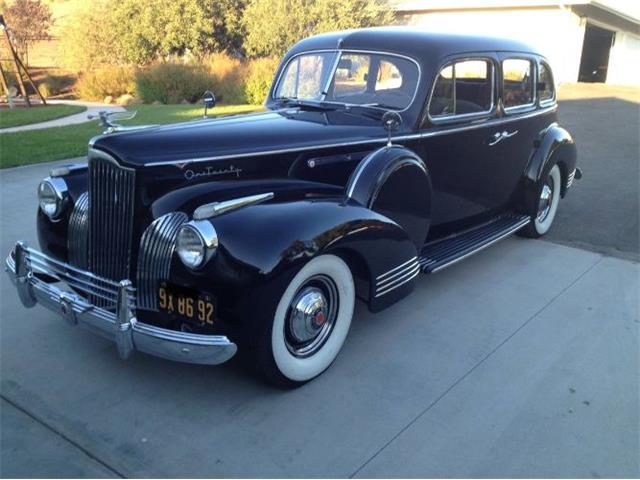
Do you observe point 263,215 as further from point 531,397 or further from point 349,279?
point 531,397

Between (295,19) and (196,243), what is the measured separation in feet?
60.7

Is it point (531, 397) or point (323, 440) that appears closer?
point (323, 440)

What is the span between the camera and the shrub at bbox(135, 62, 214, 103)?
16.8 m

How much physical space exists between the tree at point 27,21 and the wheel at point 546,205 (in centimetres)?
2652

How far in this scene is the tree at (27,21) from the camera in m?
26.4

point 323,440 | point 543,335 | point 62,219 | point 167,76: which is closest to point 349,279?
point 323,440

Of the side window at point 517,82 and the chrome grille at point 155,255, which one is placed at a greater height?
the side window at point 517,82

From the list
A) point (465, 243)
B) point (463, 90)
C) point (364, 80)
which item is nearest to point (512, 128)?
point (463, 90)

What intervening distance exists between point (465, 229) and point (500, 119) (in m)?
0.95

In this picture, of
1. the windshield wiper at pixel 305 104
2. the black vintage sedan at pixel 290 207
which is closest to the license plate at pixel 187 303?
the black vintage sedan at pixel 290 207

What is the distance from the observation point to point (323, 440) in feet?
8.66

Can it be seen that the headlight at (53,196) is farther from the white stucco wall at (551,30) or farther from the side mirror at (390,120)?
the white stucco wall at (551,30)

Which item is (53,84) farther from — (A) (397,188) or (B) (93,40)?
(A) (397,188)

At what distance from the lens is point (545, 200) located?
18.5 ft
